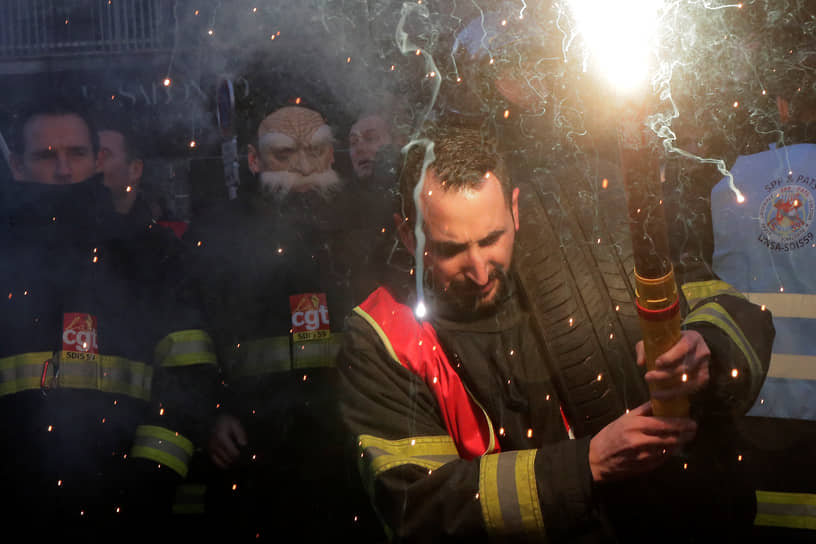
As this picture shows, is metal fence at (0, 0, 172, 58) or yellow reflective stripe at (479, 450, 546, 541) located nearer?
yellow reflective stripe at (479, 450, 546, 541)

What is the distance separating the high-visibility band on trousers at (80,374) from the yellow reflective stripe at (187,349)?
11 centimetres

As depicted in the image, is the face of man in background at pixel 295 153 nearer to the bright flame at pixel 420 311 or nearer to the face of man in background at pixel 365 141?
the face of man in background at pixel 365 141

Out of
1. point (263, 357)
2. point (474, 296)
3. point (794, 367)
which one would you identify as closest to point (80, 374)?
point (263, 357)

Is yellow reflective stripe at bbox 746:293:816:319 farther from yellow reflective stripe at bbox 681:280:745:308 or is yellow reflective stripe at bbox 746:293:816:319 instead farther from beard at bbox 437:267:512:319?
beard at bbox 437:267:512:319

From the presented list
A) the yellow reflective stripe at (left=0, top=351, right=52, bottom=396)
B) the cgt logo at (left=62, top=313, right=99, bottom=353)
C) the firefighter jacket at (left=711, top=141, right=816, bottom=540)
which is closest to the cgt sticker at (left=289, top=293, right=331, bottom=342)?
the cgt logo at (left=62, top=313, right=99, bottom=353)

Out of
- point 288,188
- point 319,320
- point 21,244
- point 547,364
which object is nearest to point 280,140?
point 288,188

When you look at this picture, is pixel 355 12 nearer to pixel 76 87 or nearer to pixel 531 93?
pixel 531 93

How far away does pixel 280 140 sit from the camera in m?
2.14

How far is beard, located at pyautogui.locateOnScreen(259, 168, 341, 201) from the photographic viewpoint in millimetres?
2062

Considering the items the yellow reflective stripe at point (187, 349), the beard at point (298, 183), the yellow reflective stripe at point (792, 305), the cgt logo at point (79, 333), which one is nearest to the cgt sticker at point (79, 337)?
the cgt logo at point (79, 333)

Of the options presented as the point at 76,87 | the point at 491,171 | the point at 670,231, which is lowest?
the point at 670,231

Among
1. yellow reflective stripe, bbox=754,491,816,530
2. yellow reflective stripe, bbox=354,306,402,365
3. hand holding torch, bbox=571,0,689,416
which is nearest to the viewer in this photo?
hand holding torch, bbox=571,0,689,416

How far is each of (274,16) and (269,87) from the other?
22 cm

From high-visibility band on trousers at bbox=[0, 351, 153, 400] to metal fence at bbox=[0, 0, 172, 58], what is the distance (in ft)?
3.08
